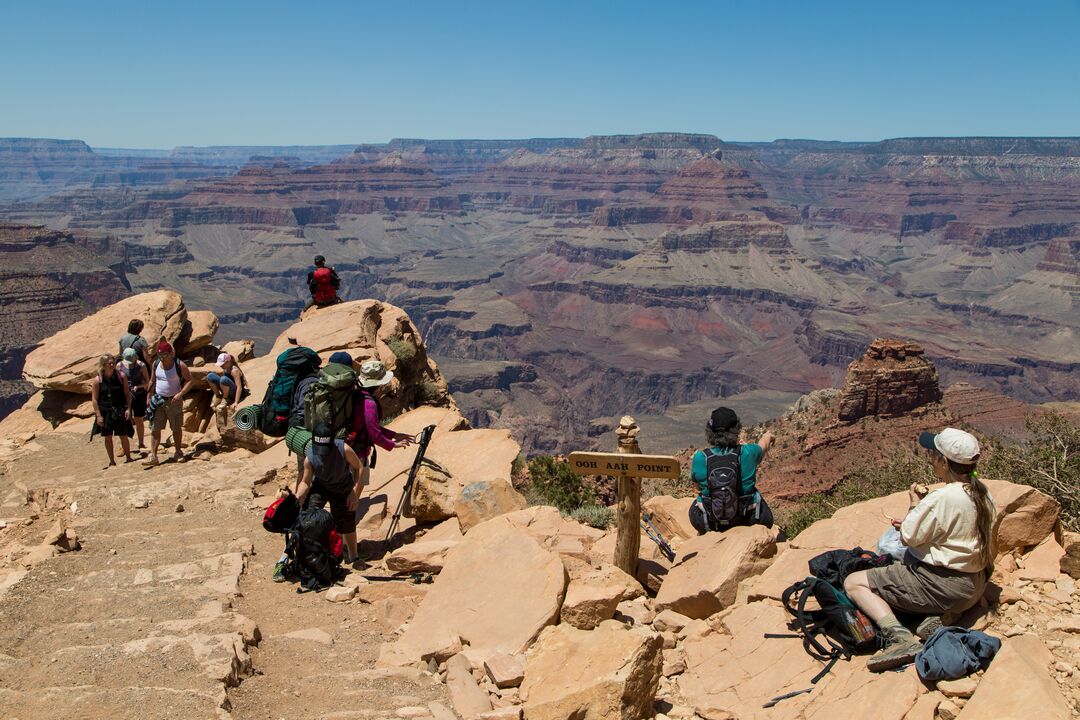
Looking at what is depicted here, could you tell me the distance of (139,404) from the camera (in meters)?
13.3

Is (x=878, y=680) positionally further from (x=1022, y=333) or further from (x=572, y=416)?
(x=1022, y=333)

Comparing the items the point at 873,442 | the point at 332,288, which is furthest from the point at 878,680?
the point at 873,442

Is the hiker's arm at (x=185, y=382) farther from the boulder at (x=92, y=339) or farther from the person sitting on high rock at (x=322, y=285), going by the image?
the person sitting on high rock at (x=322, y=285)

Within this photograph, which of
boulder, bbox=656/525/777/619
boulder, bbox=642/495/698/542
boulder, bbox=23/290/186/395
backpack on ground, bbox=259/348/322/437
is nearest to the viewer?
boulder, bbox=656/525/777/619

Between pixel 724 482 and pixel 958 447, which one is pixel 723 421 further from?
pixel 958 447

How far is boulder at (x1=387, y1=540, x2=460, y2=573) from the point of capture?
8609 mm

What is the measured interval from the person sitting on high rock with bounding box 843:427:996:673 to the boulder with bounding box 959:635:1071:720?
0.66m

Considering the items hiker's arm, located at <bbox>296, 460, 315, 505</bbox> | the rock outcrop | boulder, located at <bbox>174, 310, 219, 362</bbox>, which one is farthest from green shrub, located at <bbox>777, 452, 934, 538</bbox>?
the rock outcrop

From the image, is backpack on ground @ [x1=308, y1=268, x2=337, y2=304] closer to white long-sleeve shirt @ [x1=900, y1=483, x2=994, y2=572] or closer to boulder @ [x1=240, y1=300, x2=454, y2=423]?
boulder @ [x1=240, y1=300, x2=454, y2=423]

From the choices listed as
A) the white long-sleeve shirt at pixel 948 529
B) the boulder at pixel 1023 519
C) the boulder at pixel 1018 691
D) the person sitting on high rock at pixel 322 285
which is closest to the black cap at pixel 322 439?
the white long-sleeve shirt at pixel 948 529

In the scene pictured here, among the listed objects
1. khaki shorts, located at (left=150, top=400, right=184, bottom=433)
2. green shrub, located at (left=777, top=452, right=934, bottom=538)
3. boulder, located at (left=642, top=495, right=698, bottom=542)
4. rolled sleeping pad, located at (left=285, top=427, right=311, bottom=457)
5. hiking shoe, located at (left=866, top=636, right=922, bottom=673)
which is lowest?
green shrub, located at (left=777, top=452, right=934, bottom=538)

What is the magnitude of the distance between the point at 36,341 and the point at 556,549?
11117 cm

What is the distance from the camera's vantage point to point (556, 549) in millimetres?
8211

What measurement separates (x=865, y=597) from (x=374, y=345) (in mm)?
11553
